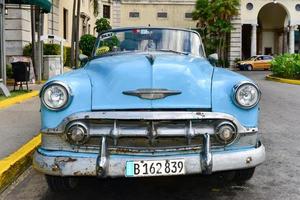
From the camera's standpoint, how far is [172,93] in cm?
468

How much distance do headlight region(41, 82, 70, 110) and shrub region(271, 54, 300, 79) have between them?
73.5 feet

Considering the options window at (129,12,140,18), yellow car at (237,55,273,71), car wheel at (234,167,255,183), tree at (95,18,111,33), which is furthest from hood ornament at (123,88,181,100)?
window at (129,12,140,18)

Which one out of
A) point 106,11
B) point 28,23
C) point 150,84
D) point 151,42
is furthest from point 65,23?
point 150,84

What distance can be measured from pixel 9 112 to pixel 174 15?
42164 mm

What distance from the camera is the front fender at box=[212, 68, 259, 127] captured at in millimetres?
4762

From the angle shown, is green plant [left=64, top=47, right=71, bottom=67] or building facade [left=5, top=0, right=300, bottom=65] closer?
green plant [left=64, top=47, right=71, bottom=67]

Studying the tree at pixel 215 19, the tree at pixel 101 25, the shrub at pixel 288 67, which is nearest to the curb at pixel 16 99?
the shrub at pixel 288 67

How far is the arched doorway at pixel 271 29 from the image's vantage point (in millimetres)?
52094

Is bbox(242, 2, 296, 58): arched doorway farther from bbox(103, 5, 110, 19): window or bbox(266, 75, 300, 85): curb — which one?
bbox(266, 75, 300, 85): curb

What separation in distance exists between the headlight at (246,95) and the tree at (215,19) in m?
41.2

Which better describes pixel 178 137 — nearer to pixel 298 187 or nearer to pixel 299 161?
pixel 298 187

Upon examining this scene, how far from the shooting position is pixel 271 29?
53.3 meters

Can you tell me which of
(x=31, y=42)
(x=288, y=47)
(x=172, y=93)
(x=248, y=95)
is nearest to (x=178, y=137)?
(x=172, y=93)

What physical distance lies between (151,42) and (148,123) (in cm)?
225
